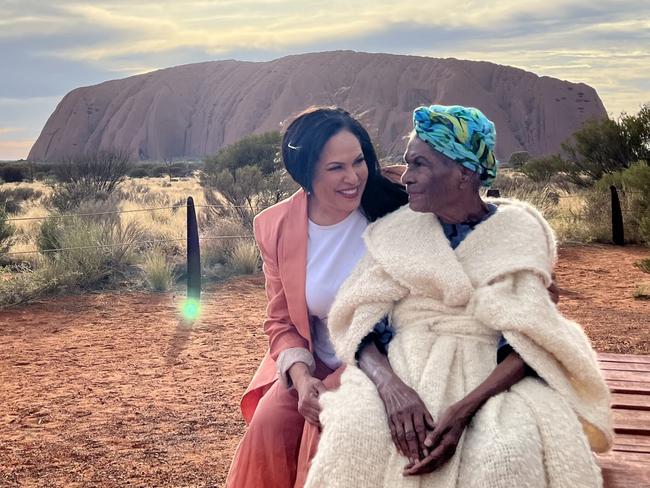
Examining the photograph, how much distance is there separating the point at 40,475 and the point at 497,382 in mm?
2927

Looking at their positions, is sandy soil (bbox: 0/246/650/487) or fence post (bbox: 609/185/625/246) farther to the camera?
fence post (bbox: 609/185/625/246)

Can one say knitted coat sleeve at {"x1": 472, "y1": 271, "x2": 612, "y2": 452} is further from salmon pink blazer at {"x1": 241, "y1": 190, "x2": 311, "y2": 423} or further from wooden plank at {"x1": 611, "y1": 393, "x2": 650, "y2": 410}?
salmon pink blazer at {"x1": 241, "y1": 190, "x2": 311, "y2": 423}

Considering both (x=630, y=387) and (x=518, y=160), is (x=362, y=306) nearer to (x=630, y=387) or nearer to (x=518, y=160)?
(x=630, y=387)

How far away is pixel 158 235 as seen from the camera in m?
12.6

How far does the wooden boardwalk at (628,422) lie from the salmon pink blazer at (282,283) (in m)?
1.02

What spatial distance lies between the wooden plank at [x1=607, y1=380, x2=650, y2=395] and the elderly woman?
69cm

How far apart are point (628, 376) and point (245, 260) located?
7.92 meters

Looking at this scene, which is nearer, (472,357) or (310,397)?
(472,357)

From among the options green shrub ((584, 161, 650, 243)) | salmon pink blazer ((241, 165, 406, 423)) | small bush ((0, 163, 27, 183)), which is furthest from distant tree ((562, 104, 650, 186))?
small bush ((0, 163, 27, 183))

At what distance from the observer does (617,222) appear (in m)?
12.6

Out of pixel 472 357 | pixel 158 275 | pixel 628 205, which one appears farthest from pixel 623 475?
pixel 628 205

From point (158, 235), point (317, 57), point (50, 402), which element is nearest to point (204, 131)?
point (317, 57)

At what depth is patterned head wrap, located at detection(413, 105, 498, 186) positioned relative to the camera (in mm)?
2410

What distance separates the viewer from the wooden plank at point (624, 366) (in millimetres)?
3143
